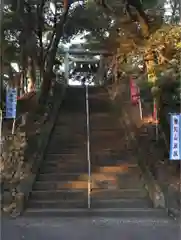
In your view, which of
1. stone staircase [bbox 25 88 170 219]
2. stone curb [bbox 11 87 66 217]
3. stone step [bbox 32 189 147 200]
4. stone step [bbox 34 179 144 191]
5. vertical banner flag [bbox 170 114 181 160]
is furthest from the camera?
stone step [bbox 34 179 144 191]

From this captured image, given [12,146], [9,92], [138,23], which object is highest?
[138,23]

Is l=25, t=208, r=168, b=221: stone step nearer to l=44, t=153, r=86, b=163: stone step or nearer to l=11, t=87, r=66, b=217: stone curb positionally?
l=11, t=87, r=66, b=217: stone curb

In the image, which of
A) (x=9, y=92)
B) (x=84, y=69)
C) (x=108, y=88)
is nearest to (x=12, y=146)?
(x=9, y=92)

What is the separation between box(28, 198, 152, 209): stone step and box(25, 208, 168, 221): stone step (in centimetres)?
30

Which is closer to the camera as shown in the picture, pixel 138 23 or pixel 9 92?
pixel 9 92

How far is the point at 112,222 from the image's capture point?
27.9ft

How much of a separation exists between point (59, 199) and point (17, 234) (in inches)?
99.4

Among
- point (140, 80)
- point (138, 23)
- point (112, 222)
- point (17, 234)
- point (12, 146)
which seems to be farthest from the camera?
point (138, 23)

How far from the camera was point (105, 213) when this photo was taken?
920 centimetres

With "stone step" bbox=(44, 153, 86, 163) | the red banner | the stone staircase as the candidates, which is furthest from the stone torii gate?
"stone step" bbox=(44, 153, 86, 163)

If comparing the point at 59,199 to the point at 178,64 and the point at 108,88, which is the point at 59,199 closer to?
the point at 178,64

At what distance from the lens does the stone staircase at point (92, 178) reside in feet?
31.1

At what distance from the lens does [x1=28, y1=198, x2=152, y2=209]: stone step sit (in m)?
Result: 9.72

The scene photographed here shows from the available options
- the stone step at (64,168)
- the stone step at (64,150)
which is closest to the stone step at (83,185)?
the stone step at (64,168)
